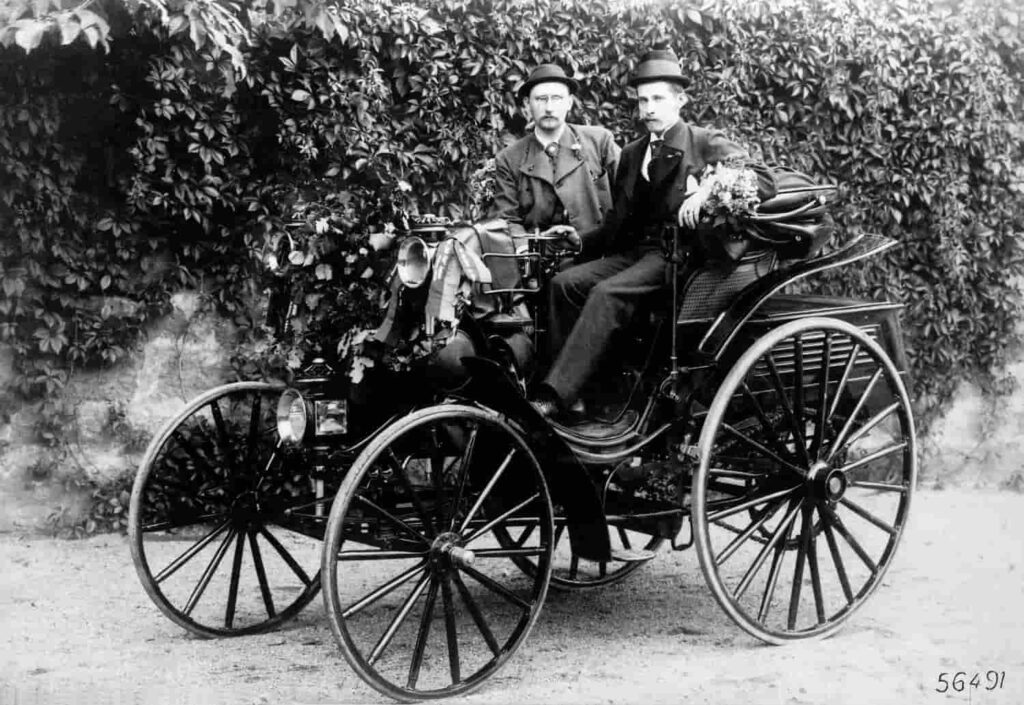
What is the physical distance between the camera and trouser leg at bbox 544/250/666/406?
13.7 ft

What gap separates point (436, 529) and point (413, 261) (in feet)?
3.03

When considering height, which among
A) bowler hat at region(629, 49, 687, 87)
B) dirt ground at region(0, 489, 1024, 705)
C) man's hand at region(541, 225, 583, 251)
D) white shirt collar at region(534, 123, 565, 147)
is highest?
bowler hat at region(629, 49, 687, 87)

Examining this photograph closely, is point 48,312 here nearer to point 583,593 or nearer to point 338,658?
point 338,658

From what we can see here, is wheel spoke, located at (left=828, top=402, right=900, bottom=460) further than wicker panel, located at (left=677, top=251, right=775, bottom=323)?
Yes

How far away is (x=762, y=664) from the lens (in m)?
4.14

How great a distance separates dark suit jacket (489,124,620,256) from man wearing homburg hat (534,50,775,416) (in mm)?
716

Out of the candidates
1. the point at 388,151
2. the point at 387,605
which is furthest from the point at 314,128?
the point at 387,605

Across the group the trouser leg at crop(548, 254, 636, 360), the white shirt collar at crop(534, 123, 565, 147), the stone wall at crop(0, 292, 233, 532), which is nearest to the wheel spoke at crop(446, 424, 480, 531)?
the trouser leg at crop(548, 254, 636, 360)

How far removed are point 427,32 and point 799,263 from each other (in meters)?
2.85

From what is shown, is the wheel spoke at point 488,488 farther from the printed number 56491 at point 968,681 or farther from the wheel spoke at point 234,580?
the printed number 56491 at point 968,681

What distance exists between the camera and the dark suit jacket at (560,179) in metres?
5.57

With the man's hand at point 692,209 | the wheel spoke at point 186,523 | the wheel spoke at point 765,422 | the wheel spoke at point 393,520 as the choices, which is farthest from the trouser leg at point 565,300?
the wheel spoke at point 186,523

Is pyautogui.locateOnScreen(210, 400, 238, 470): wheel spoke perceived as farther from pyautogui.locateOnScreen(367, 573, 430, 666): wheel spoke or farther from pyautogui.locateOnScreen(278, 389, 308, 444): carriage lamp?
pyautogui.locateOnScreen(367, 573, 430, 666): wheel spoke

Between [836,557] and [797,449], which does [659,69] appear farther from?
[836,557]
